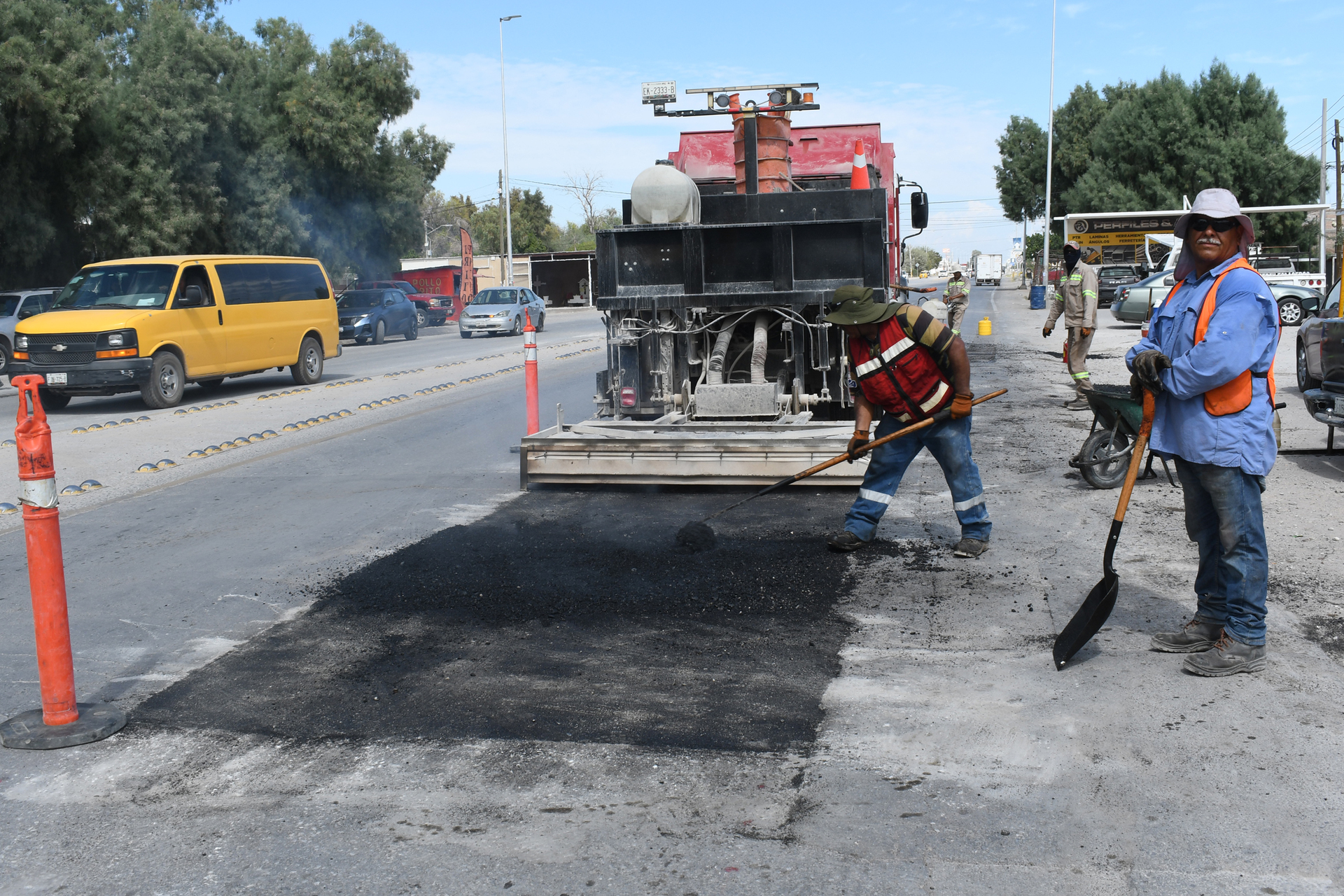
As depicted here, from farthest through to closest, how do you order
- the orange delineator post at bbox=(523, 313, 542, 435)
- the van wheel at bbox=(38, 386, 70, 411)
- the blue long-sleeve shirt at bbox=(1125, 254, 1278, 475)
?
1. the van wheel at bbox=(38, 386, 70, 411)
2. the orange delineator post at bbox=(523, 313, 542, 435)
3. the blue long-sleeve shirt at bbox=(1125, 254, 1278, 475)

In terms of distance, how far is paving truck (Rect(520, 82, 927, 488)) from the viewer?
8.12 metres

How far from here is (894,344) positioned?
621 centimetres

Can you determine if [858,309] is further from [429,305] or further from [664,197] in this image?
[429,305]

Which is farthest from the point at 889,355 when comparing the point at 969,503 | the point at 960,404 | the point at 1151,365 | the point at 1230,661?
the point at 1230,661

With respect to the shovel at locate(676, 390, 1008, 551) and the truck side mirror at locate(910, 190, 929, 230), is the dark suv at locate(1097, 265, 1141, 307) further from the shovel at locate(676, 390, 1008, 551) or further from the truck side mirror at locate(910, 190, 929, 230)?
the shovel at locate(676, 390, 1008, 551)

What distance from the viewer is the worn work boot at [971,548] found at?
629 cm

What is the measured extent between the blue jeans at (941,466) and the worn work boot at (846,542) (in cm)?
3

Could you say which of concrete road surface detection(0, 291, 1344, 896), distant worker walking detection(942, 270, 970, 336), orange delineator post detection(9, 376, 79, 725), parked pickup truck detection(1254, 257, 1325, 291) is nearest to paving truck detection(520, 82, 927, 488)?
concrete road surface detection(0, 291, 1344, 896)

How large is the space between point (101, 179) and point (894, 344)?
2625cm

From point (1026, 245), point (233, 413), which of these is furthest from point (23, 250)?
point (1026, 245)

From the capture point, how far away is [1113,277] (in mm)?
36312

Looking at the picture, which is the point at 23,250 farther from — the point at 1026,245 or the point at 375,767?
the point at 1026,245

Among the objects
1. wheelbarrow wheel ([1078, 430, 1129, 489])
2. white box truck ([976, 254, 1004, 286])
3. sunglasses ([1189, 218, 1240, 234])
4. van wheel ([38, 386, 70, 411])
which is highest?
white box truck ([976, 254, 1004, 286])

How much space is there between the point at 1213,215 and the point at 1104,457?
→ 4.10 meters
